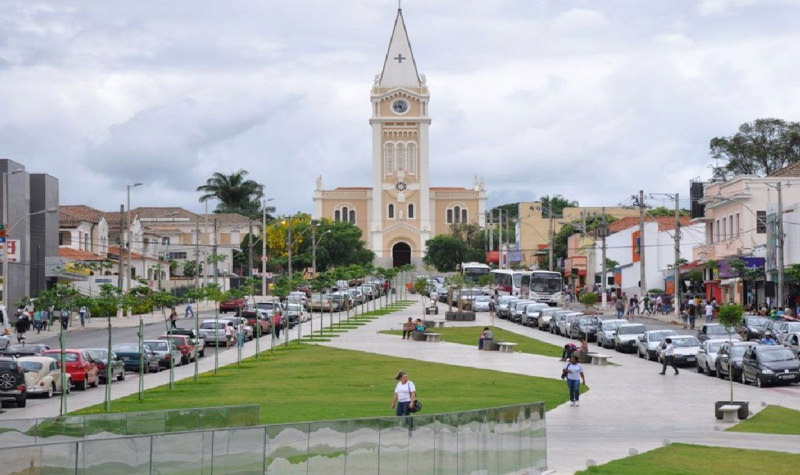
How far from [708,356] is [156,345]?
1953 cm

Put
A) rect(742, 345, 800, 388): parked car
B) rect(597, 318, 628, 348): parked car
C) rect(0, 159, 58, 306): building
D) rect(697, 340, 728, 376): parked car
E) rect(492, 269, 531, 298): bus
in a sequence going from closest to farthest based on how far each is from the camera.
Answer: rect(742, 345, 800, 388): parked car → rect(697, 340, 728, 376): parked car → rect(597, 318, 628, 348): parked car → rect(0, 159, 58, 306): building → rect(492, 269, 531, 298): bus

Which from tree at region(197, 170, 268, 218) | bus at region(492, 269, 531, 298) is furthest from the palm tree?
bus at region(492, 269, 531, 298)

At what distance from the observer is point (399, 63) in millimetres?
175375

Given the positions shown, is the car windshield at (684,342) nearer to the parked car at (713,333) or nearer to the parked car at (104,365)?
the parked car at (713,333)

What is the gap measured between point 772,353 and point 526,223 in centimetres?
11428

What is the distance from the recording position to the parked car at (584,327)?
63.4 metres

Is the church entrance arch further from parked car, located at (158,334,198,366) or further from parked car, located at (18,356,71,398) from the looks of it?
parked car, located at (18,356,71,398)

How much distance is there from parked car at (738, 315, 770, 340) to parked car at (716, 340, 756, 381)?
32.8 ft

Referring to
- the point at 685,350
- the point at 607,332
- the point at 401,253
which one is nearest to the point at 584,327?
the point at 607,332

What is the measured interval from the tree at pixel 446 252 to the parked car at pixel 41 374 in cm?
11851

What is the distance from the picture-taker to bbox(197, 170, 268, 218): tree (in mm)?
168375

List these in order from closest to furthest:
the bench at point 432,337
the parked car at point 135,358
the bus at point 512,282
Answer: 1. the parked car at point 135,358
2. the bench at point 432,337
3. the bus at point 512,282

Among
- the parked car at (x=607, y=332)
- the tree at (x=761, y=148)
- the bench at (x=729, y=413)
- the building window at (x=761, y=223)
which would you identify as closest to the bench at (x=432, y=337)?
the parked car at (x=607, y=332)

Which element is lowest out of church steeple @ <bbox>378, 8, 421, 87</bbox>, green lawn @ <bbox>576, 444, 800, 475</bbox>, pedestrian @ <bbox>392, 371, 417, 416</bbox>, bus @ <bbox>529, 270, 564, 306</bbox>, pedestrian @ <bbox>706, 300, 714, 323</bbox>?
green lawn @ <bbox>576, 444, 800, 475</bbox>
